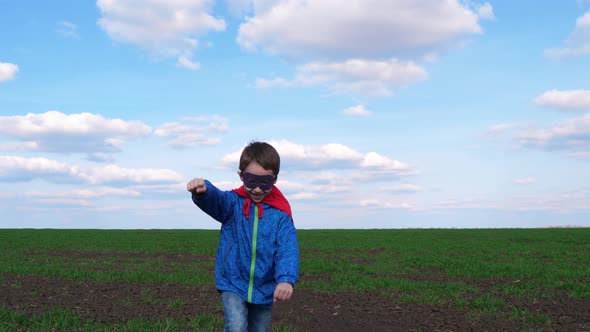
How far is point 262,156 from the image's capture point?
15.1ft

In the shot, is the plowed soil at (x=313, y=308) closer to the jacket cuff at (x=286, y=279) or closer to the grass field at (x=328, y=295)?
the grass field at (x=328, y=295)

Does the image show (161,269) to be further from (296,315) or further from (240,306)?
(240,306)

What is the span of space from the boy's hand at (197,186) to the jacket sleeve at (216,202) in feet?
0.26

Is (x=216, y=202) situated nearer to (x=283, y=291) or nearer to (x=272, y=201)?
(x=272, y=201)

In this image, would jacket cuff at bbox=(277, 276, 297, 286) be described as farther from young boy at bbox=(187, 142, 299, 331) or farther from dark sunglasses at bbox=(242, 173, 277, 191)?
dark sunglasses at bbox=(242, 173, 277, 191)

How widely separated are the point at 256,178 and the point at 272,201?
0.28 metres

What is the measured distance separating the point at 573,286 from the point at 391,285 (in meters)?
4.27

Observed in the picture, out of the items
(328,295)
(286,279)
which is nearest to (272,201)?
(286,279)

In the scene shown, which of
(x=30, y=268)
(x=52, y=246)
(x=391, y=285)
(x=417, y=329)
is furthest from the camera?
(x=52, y=246)

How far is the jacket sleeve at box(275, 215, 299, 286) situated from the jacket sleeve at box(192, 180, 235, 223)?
0.45 metres

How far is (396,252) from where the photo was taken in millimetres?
23703

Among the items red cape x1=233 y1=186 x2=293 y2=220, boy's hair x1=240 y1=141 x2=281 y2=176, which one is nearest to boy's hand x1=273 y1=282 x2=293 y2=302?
red cape x1=233 y1=186 x2=293 y2=220

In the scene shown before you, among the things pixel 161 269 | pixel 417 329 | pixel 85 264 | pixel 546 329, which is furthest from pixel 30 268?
pixel 546 329

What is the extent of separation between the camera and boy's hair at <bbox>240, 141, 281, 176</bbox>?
4594mm
